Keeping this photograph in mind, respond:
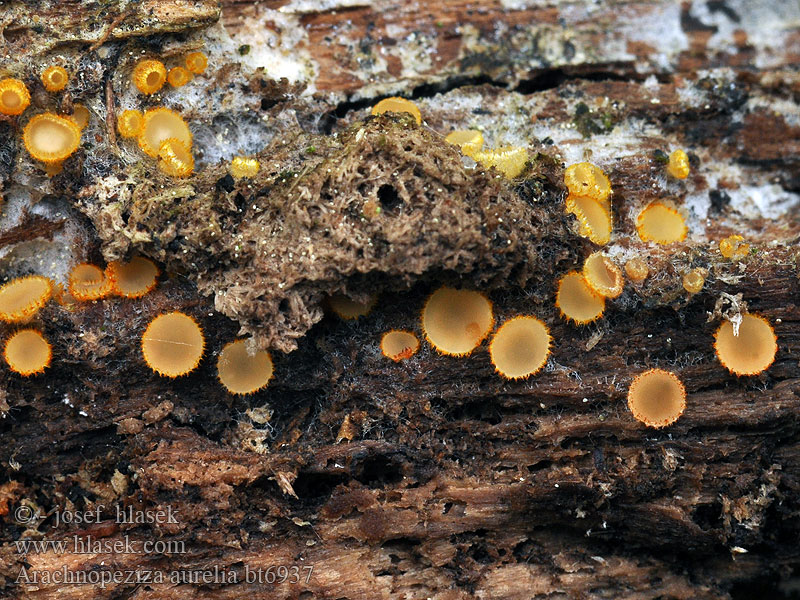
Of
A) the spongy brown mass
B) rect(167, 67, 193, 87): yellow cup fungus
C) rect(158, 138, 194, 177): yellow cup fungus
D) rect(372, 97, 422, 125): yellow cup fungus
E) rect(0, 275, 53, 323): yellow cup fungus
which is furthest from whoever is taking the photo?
rect(372, 97, 422, 125): yellow cup fungus

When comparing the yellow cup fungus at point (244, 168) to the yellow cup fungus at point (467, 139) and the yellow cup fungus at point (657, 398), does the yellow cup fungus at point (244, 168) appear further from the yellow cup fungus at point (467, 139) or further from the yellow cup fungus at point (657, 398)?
the yellow cup fungus at point (657, 398)

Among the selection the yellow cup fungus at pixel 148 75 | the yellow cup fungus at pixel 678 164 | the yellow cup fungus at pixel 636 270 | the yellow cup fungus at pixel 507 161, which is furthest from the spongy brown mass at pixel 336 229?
the yellow cup fungus at pixel 678 164

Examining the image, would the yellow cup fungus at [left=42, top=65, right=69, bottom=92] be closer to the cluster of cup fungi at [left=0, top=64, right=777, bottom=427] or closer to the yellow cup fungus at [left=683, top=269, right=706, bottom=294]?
the cluster of cup fungi at [left=0, top=64, right=777, bottom=427]

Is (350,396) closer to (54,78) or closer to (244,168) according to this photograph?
(244,168)

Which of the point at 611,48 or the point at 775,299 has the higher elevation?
the point at 611,48

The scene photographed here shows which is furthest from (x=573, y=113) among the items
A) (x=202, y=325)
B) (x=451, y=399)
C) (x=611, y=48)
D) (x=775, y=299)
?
(x=202, y=325)

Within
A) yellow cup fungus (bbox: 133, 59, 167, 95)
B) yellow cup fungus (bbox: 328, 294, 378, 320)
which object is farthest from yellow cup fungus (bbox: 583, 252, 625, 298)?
yellow cup fungus (bbox: 133, 59, 167, 95)

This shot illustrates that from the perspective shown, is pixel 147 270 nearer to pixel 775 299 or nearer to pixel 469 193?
pixel 469 193
